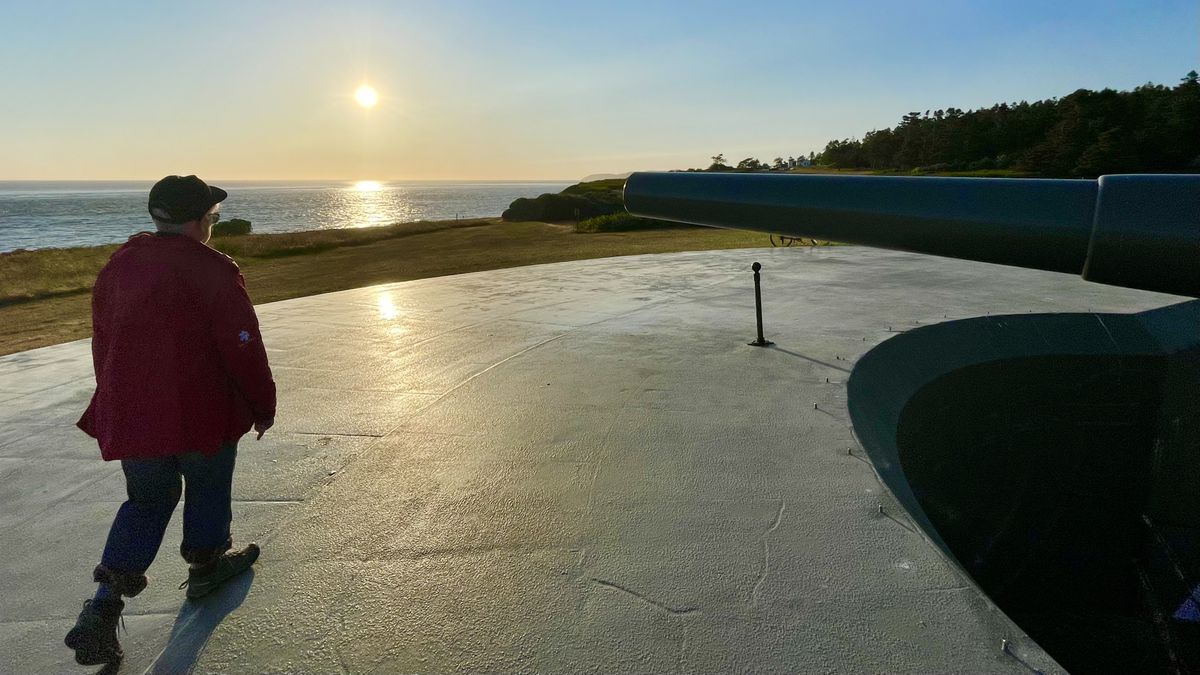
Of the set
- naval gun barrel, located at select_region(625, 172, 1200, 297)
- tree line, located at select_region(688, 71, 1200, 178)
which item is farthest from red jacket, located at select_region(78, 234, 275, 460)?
tree line, located at select_region(688, 71, 1200, 178)

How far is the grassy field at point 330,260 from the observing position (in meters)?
10.6

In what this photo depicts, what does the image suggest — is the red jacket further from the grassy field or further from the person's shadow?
the grassy field

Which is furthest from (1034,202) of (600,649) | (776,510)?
(600,649)

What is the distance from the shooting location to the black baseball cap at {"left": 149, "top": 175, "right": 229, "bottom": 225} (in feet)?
8.23

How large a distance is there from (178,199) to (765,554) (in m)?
2.86

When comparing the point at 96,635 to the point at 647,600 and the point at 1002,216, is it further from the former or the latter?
the point at 1002,216

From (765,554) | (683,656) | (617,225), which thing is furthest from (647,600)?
(617,225)

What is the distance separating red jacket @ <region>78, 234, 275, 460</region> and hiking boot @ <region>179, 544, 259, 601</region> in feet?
1.94

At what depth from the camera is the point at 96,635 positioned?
2.36 meters

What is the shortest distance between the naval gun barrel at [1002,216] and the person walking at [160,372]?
2186mm

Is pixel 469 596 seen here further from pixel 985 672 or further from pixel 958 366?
pixel 958 366

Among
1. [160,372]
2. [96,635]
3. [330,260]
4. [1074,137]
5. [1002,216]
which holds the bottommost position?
[96,635]

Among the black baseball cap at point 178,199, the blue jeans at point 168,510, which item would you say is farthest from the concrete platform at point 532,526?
the black baseball cap at point 178,199

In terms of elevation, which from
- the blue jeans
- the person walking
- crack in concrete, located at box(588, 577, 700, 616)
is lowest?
crack in concrete, located at box(588, 577, 700, 616)
